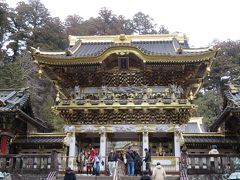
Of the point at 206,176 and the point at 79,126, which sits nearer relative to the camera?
the point at 206,176

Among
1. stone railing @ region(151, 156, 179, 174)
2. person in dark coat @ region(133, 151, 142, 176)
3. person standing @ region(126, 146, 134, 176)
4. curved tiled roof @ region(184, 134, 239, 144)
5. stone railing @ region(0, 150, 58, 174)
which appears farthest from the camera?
curved tiled roof @ region(184, 134, 239, 144)

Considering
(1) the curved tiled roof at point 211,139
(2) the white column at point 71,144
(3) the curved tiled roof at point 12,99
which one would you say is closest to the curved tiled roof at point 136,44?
(3) the curved tiled roof at point 12,99

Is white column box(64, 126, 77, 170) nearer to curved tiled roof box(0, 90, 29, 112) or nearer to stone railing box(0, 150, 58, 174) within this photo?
curved tiled roof box(0, 90, 29, 112)

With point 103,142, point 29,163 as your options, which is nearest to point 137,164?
point 103,142

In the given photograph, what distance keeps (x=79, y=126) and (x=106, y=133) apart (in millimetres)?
1754

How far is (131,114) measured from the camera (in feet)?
65.6

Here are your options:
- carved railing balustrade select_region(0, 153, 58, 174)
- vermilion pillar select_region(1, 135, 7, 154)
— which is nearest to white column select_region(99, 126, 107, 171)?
carved railing balustrade select_region(0, 153, 58, 174)

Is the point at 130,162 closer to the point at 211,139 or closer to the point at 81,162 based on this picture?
the point at 81,162

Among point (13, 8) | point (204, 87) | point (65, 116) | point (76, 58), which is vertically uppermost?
point (13, 8)

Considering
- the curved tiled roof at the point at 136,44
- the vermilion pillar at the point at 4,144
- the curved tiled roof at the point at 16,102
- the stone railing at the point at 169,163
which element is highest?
the curved tiled roof at the point at 136,44

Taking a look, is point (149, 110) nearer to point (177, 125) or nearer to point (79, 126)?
point (177, 125)

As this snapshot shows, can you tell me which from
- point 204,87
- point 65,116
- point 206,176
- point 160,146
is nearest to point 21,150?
point 65,116

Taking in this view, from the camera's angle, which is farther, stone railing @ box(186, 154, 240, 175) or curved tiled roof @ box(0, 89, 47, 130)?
curved tiled roof @ box(0, 89, 47, 130)

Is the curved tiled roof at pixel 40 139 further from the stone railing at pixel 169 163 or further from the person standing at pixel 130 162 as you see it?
the stone railing at pixel 169 163
